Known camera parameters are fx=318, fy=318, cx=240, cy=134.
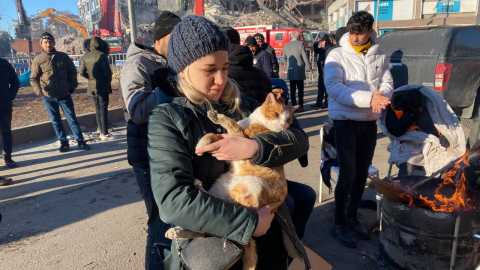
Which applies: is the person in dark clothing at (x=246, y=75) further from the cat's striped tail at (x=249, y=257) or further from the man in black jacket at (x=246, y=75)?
the cat's striped tail at (x=249, y=257)

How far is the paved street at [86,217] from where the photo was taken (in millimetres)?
3201

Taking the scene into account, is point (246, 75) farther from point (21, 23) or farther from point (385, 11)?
point (21, 23)

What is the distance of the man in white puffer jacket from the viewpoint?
304cm

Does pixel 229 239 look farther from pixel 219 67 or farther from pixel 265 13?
pixel 265 13

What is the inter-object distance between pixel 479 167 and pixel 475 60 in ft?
9.44

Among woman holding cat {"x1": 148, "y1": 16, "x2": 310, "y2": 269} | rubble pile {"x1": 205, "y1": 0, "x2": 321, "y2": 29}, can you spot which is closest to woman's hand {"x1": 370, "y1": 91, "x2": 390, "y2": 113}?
woman holding cat {"x1": 148, "y1": 16, "x2": 310, "y2": 269}

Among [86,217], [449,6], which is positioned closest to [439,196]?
[86,217]

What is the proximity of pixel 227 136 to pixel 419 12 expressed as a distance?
3178 centimetres

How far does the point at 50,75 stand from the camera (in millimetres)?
6352

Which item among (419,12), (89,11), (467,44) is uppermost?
(89,11)

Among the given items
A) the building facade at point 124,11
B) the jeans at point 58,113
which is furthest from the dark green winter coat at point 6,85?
the building facade at point 124,11

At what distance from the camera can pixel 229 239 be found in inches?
50.2

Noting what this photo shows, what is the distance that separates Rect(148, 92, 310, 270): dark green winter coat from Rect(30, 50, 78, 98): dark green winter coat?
6060 millimetres

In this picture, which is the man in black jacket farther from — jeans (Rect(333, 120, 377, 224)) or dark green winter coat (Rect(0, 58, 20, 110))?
dark green winter coat (Rect(0, 58, 20, 110))
